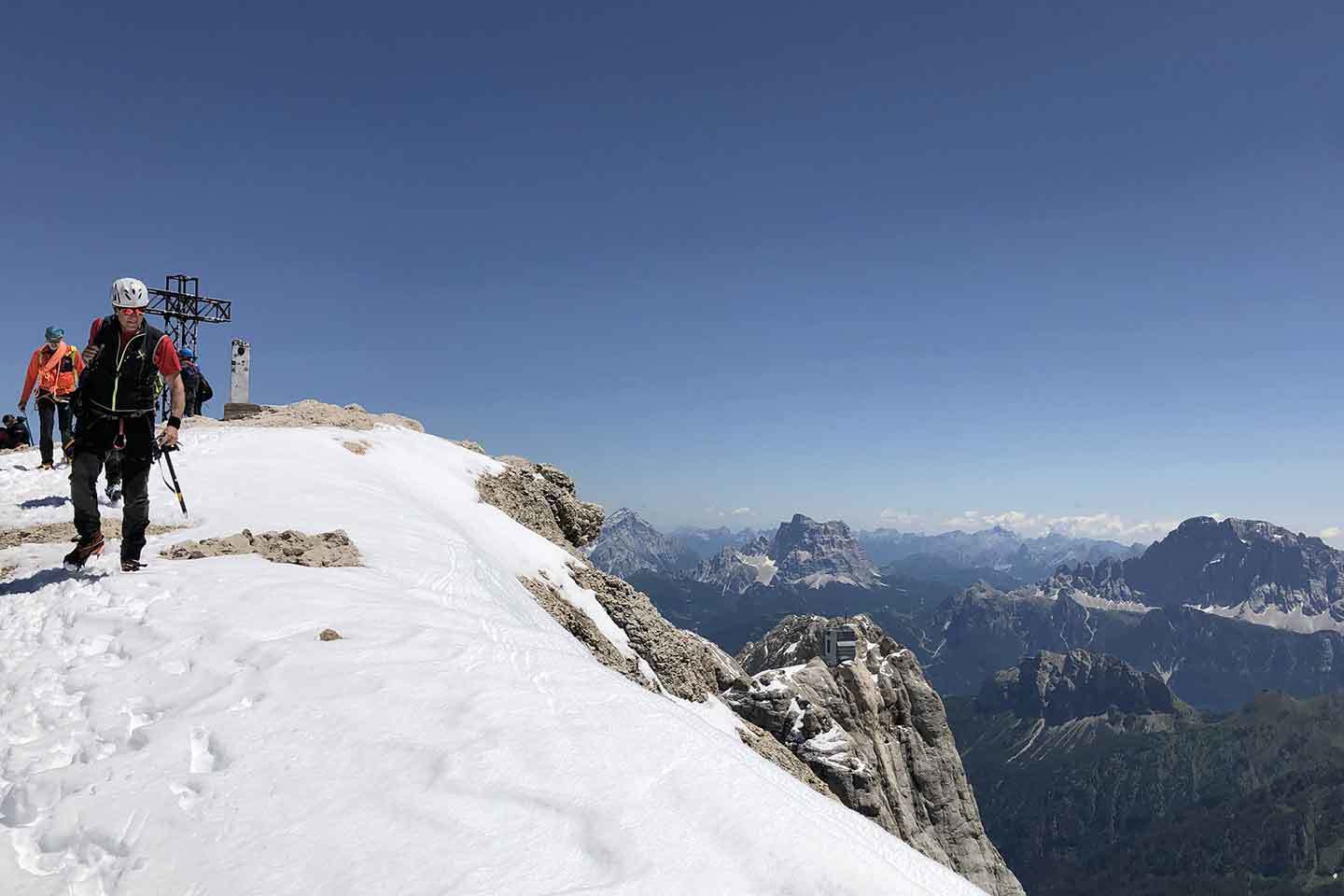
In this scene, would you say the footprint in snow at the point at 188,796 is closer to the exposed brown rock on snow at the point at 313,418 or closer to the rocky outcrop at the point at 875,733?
the exposed brown rock on snow at the point at 313,418

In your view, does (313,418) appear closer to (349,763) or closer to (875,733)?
(349,763)

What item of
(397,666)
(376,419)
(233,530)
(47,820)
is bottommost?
(47,820)

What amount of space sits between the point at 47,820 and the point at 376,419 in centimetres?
2781

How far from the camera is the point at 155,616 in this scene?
31.0ft

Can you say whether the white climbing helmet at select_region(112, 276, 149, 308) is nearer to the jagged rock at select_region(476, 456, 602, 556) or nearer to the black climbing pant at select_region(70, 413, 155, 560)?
the black climbing pant at select_region(70, 413, 155, 560)

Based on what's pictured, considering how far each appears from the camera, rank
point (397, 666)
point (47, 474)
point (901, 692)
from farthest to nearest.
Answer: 1. point (901, 692)
2. point (47, 474)
3. point (397, 666)

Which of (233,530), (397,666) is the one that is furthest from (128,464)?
(397,666)

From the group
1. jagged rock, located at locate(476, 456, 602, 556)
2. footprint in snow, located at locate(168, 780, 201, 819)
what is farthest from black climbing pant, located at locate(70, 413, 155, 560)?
jagged rock, located at locate(476, 456, 602, 556)

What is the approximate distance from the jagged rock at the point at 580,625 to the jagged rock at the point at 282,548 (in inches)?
265

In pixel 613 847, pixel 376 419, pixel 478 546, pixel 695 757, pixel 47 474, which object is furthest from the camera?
pixel 376 419

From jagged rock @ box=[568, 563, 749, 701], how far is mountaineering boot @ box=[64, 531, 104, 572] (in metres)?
14.9

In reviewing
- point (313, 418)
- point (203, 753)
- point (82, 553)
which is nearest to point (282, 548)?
point (82, 553)

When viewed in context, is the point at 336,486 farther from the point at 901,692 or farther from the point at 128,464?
the point at 901,692

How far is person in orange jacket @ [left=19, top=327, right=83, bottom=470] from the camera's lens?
19438 mm
